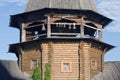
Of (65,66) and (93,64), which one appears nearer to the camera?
(65,66)

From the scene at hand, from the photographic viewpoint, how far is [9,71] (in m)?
36.7

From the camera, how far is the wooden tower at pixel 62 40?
34500 mm

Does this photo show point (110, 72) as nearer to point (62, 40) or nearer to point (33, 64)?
point (62, 40)

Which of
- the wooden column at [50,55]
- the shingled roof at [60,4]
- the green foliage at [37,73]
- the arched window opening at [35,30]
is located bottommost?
the green foliage at [37,73]

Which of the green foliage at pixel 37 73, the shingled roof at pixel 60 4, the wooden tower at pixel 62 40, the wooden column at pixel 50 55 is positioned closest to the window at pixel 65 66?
the wooden tower at pixel 62 40

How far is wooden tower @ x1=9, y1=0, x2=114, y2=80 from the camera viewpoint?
3450 centimetres

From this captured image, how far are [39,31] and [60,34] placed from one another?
2.73 metres

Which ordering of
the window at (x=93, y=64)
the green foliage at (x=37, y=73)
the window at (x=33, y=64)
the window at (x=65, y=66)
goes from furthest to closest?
the window at (x=93, y=64) → the window at (x=33, y=64) → the window at (x=65, y=66) → the green foliage at (x=37, y=73)

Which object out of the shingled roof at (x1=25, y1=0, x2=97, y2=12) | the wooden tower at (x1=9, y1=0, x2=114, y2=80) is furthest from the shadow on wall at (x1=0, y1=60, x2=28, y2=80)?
the shingled roof at (x1=25, y1=0, x2=97, y2=12)

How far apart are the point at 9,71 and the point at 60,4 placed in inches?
265

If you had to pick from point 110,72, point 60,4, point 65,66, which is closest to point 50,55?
point 65,66

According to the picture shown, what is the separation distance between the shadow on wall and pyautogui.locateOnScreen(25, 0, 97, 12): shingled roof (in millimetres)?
4688

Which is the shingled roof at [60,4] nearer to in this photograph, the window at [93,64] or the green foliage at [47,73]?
the window at [93,64]

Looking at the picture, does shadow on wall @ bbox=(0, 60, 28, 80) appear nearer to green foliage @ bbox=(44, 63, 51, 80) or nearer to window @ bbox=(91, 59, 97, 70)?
green foliage @ bbox=(44, 63, 51, 80)
